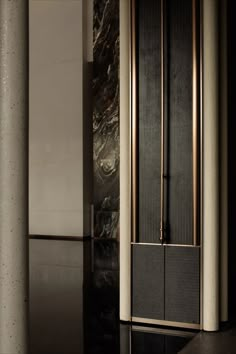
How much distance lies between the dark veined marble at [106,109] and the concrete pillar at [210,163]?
6994 millimetres

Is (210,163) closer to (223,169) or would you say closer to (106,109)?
(223,169)

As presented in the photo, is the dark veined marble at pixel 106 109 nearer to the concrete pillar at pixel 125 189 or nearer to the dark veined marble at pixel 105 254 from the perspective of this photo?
the dark veined marble at pixel 105 254

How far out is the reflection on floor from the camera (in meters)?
4.53

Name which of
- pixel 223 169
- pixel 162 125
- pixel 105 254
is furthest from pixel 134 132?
pixel 105 254

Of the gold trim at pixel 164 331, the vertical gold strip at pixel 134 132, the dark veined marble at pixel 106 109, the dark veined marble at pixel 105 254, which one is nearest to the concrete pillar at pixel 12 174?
the gold trim at pixel 164 331

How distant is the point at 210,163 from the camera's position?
4941mm

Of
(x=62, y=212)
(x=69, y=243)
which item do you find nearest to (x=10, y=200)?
(x=69, y=243)

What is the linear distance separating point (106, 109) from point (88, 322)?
289 inches

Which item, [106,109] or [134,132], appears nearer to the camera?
[134,132]

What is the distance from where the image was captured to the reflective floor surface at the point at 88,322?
4.47m

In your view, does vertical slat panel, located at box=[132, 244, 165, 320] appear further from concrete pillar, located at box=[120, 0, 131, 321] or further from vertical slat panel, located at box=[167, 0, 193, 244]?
vertical slat panel, located at box=[167, 0, 193, 244]

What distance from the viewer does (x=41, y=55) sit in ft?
41.6

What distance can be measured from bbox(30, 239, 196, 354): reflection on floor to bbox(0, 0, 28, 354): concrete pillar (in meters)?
1.53

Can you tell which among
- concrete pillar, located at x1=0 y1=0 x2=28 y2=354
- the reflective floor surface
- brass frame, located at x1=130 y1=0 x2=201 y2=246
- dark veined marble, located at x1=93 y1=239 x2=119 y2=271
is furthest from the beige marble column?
dark veined marble, located at x1=93 y1=239 x2=119 y2=271
